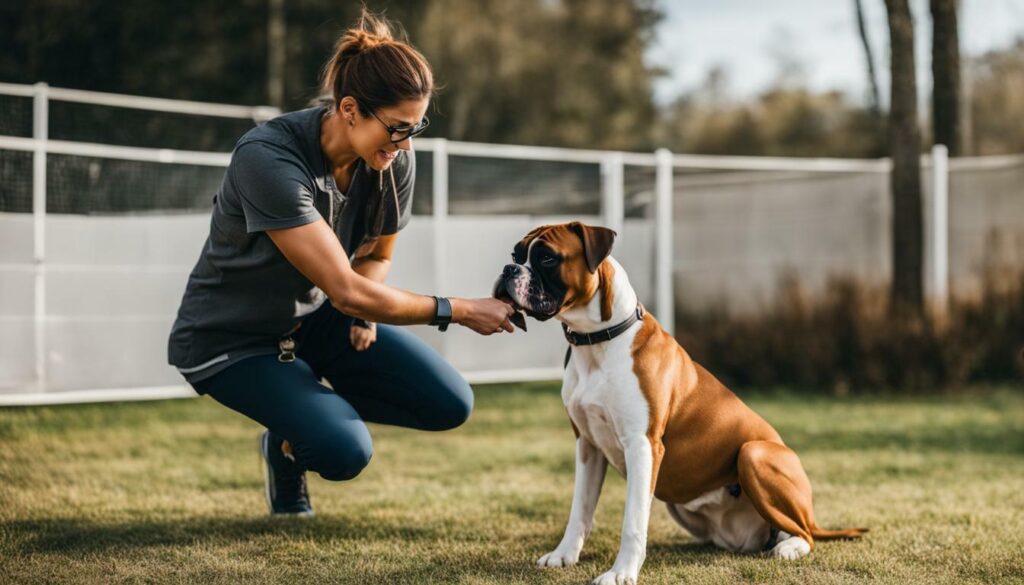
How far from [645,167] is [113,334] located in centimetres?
490

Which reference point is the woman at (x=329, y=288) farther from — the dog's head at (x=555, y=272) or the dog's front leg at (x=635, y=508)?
the dog's front leg at (x=635, y=508)

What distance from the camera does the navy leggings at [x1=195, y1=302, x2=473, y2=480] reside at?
4.03 metres

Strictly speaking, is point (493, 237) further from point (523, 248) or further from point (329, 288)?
point (329, 288)

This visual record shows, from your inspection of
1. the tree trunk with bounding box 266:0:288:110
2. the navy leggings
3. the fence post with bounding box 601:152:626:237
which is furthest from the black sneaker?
the tree trunk with bounding box 266:0:288:110

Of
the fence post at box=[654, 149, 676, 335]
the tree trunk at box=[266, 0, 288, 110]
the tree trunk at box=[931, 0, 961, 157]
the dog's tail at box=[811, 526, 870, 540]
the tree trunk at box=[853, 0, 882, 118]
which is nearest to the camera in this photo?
the dog's tail at box=[811, 526, 870, 540]

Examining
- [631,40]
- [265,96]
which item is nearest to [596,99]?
[631,40]

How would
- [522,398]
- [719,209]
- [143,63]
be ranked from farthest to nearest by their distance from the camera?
[143,63]
[719,209]
[522,398]

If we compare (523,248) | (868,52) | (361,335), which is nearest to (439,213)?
(361,335)

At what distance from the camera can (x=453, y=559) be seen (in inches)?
163

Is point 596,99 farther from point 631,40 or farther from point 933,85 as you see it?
point 933,85

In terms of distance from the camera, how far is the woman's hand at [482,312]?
3.73 metres

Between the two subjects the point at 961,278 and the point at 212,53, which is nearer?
the point at 961,278

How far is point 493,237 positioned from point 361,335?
4815 millimetres

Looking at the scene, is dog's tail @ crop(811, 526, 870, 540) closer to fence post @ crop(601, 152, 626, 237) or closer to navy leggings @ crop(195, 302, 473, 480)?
navy leggings @ crop(195, 302, 473, 480)
